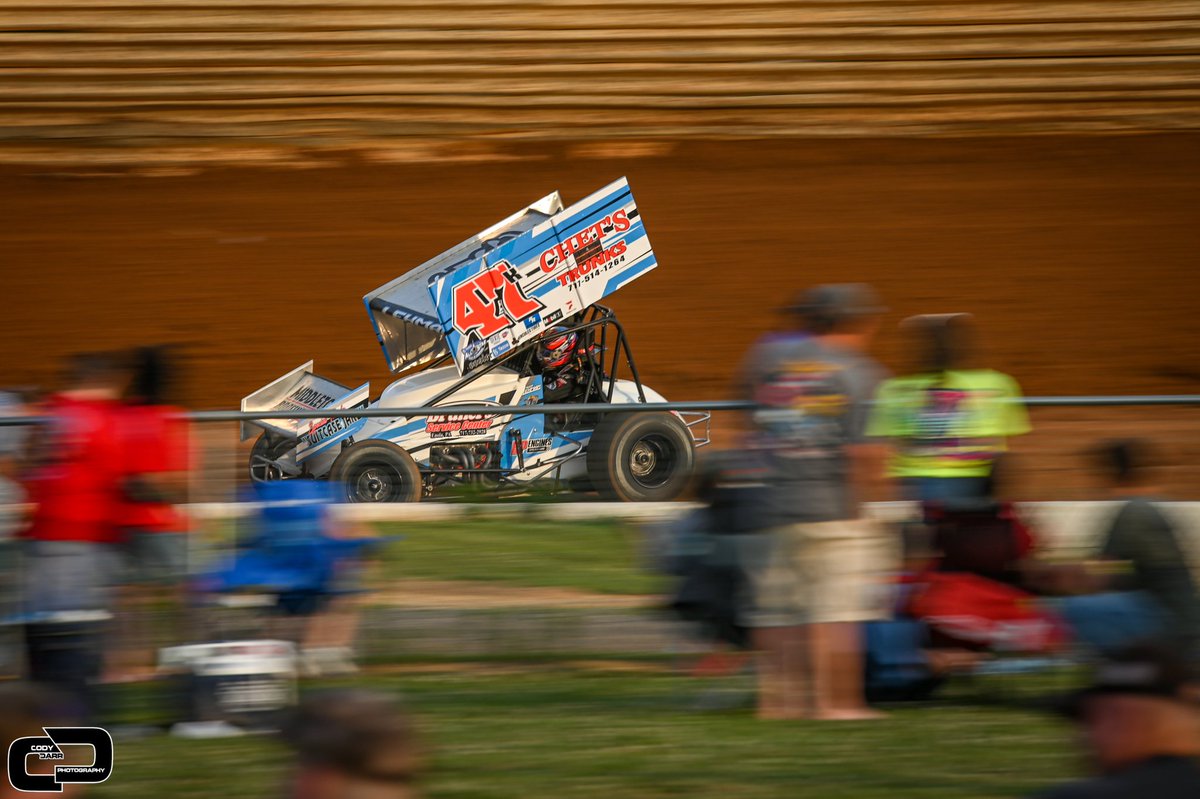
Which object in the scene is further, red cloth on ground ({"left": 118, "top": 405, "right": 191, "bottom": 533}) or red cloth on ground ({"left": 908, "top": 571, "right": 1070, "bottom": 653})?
red cloth on ground ({"left": 908, "top": 571, "right": 1070, "bottom": 653})

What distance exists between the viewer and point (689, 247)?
58.4ft

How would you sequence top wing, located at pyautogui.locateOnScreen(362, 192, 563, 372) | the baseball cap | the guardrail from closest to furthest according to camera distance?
the baseball cap, the guardrail, top wing, located at pyautogui.locateOnScreen(362, 192, 563, 372)

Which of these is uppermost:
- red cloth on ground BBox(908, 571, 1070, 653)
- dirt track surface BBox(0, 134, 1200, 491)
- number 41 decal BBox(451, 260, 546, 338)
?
dirt track surface BBox(0, 134, 1200, 491)

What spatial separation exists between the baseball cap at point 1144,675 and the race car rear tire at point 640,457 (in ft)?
12.1

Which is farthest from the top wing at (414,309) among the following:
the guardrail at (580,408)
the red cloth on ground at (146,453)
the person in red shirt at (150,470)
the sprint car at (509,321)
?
the red cloth on ground at (146,453)

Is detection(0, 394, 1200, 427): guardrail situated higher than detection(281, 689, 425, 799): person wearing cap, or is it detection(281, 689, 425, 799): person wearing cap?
detection(0, 394, 1200, 427): guardrail

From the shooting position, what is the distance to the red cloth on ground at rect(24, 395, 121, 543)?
4.72 m

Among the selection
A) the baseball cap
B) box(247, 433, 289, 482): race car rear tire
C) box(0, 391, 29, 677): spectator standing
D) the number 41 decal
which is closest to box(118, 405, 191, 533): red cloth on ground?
box(0, 391, 29, 677): spectator standing

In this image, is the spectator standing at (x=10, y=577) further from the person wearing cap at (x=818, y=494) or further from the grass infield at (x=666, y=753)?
the person wearing cap at (x=818, y=494)

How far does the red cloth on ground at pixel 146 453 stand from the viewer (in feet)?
16.0

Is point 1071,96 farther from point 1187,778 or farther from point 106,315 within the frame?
point 1187,778

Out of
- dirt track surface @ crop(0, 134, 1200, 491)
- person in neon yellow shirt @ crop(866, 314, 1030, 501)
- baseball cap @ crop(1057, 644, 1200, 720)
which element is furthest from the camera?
dirt track surface @ crop(0, 134, 1200, 491)

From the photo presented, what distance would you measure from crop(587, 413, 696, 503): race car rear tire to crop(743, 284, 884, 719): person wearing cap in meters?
1.36

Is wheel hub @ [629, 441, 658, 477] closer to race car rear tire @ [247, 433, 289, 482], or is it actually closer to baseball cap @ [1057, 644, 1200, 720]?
race car rear tire @ [247, 433, 289, 482]
